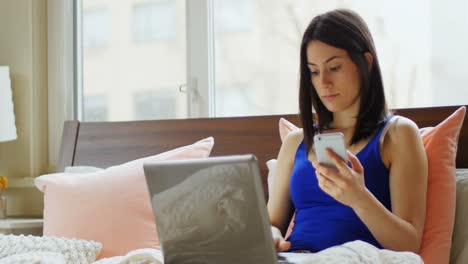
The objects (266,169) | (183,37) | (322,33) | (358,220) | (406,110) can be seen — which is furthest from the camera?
(183,37)

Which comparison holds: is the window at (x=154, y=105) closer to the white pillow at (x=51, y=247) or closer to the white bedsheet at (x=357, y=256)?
the white pillow at (x=51, y=247)

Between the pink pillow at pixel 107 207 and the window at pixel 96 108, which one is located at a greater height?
the window at pixel 96 108

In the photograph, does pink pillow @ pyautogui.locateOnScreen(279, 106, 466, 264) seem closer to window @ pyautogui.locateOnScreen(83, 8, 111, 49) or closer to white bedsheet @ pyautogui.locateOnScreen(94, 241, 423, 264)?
white bedsheet @ pyautogui.locateOnScreen(94, 241, 423, 264)

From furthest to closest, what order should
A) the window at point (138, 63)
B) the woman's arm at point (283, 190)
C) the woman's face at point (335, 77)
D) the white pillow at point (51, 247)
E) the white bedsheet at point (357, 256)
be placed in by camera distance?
the window at point (138, 63) < the woman's arm at point (283, 190) < the woman's face at point (335, 77) < the white pillow at point (51, 247) < the white bedsheet at point (357, 256)

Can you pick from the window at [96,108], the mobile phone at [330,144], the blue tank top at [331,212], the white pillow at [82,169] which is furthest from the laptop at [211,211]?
the window at [96,108]

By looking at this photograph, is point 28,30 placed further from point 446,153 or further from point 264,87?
point 446,153

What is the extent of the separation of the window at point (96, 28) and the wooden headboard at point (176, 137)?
606 mm

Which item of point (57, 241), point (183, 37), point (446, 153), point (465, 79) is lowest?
point (57, 241)

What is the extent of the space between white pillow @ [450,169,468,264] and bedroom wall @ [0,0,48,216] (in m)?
1.96

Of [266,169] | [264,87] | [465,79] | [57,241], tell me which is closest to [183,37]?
[264,87]

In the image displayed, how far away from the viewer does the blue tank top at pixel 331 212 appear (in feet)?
5.09

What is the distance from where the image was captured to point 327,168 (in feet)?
4.58

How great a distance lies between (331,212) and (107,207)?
72 cm

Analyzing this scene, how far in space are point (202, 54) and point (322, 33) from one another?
116 cm
